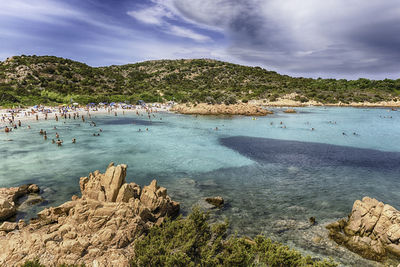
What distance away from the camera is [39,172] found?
20656 millimetres

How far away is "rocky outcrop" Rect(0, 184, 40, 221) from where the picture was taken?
41.4ft

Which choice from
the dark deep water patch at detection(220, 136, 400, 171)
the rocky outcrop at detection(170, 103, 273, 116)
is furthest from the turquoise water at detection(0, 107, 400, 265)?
the rocky outcrop at detection(170, 103, 273, 116)

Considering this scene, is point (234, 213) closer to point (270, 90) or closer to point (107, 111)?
point (107, 111)

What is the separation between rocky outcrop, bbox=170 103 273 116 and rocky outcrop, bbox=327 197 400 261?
60455 mm

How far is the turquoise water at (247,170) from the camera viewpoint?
13.9 meters

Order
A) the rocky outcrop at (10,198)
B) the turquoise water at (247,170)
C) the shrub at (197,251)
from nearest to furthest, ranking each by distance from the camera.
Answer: the shrub at (197,251)
the rocky outcrop at (10,198)
the turquoise water at (247,170)

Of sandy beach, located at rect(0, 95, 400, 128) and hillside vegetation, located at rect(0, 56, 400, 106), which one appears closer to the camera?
sandy beach, located at rect(0, 95, 400, 128)

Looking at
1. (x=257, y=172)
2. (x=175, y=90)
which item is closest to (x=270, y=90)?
(x=175, y=90)

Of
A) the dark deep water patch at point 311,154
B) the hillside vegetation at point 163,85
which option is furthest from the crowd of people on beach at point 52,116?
the dark deep water patch at point 311,154

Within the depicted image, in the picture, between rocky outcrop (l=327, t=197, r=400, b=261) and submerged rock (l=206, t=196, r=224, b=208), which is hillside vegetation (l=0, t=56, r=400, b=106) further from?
rocky outcrop (l=327, t=197, r=400, b=261)

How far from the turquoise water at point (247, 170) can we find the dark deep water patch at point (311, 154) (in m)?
0.11

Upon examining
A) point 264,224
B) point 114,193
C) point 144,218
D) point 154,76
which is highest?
point 154,76

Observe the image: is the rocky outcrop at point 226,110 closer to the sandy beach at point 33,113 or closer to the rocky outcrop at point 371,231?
Answer: the sandy beach at point 33,113

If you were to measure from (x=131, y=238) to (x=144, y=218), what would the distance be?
190 cm
